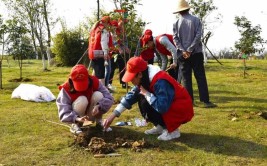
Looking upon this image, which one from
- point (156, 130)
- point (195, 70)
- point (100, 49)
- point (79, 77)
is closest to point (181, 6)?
point (195, 70)

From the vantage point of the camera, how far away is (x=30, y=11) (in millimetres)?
23312

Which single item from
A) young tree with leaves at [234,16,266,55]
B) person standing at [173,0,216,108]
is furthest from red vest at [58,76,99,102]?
young tree with leaves at [234,16,266,55]

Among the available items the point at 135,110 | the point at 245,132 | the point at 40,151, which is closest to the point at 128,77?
the point at 40,151

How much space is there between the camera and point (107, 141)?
4660mm

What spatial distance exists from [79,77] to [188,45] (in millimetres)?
2846

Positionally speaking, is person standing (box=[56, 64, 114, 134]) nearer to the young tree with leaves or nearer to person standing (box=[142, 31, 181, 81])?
person standing (box=[142, 31, 181, 81])

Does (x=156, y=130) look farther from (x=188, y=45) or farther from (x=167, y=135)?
(x=188, y=45)

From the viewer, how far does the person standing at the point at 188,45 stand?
6520mm

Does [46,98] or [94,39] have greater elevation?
[94,39]

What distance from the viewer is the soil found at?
4.24 metres

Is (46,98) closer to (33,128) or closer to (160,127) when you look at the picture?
(33,128)

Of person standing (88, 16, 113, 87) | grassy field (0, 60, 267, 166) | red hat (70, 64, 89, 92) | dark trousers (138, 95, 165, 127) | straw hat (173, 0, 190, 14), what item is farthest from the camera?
person standing (88, 16, 113, 87)

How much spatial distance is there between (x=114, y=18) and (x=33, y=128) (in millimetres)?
4261

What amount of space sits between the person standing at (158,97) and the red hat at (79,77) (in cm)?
50
